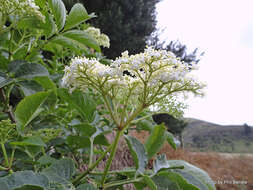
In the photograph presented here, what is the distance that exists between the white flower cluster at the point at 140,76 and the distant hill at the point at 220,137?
12.6 metres

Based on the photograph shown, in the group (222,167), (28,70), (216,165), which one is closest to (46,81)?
(28,70)

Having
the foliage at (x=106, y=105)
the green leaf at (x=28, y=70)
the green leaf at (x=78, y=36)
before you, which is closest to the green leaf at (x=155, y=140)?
the foliage at (x=106, y=105)

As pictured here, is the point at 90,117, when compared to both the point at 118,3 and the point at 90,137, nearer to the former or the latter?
the point at 90,137

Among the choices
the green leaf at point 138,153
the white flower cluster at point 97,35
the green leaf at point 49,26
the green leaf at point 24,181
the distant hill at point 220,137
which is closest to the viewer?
the green leaf at point 24,181

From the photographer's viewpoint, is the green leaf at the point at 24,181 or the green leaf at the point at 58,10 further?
the green leaf at the point at 58,10

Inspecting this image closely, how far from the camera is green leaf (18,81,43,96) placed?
0.65 m

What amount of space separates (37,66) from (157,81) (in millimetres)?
398

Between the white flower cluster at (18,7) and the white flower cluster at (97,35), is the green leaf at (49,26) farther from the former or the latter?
the white flower cluster at (97,35)

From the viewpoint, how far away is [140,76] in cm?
55

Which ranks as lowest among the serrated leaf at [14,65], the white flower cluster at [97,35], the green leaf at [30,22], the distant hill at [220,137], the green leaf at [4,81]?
the green leaf at [4,81]

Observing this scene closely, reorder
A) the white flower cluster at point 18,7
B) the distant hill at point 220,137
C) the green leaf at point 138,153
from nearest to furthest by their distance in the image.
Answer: the green leaf at point 138,153 < the white flower cluster at point 18,7 < the distant hill at point 220,137

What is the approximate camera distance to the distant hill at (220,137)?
13094mm

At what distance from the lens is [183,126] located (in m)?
8.05

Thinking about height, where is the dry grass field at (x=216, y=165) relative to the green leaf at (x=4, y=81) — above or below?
below
